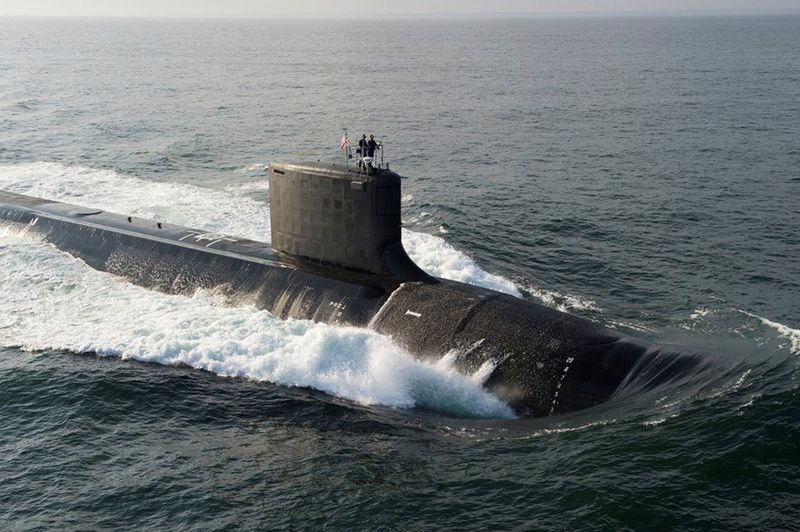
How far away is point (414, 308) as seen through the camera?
20.5 m

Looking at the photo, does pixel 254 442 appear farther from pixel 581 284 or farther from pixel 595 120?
pixel 595 120

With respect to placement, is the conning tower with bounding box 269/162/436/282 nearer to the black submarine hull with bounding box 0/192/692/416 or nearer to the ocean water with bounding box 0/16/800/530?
the black submarine hull with bounding box 0/192/692/416

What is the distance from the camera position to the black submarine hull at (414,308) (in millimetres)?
17641

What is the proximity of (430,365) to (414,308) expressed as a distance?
1.95m

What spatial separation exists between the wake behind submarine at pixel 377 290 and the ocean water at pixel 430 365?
1.90ft

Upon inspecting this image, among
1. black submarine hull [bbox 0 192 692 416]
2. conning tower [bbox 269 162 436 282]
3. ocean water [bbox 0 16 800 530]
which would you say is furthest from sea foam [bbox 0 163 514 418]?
conning tower [bbox 269 162 436 282]

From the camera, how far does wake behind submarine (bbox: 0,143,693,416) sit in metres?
17.7

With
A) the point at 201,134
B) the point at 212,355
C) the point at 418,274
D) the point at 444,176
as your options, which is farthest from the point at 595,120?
the point at 212,355

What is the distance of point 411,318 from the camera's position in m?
20.3

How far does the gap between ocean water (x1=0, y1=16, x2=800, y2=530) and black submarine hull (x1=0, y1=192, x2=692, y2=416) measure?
1.75 feet

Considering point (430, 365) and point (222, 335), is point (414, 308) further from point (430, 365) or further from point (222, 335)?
point (222, 335)

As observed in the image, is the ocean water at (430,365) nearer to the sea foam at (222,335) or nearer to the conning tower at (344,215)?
the sea foam at (222,335)

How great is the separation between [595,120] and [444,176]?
1901cm

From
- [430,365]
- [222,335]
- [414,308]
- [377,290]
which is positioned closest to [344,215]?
[377,290]
